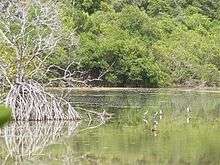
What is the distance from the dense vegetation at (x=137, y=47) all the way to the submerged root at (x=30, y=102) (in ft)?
66.5

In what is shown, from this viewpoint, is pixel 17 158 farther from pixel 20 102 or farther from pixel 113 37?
pixel 113 37

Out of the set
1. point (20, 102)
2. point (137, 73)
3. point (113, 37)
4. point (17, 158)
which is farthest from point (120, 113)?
point (113, 37)

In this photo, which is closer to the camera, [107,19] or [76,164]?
[76,164]

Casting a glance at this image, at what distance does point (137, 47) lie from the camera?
44.6 meters

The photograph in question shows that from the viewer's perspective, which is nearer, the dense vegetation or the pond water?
the pond water

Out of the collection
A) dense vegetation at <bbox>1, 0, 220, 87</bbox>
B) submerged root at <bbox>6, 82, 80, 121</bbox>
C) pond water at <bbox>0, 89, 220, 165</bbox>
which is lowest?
pond water at <bbox>0, 89, 220, 165</bbox>

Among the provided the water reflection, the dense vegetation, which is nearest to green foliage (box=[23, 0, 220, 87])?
the dense vegetation

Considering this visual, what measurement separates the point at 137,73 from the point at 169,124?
999 inches

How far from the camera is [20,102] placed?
15328 mm

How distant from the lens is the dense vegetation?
139 feet

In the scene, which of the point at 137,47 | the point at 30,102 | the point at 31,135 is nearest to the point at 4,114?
the point at 31,135

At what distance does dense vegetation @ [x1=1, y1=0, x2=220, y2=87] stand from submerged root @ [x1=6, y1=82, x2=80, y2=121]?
66.5 ft

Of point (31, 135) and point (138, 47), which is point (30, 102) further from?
point (138, 47)

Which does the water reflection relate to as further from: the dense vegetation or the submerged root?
the dense vegetation
